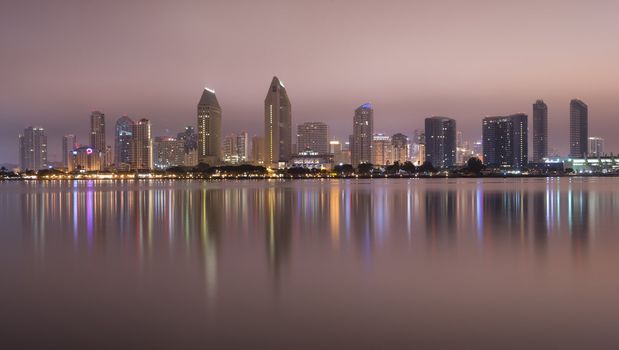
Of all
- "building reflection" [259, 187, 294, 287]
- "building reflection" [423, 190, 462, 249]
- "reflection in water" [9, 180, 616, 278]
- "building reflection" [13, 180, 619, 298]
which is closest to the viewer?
"building reflection" [259, 187, 294, 287]

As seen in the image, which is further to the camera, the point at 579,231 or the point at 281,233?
the point at 579,231

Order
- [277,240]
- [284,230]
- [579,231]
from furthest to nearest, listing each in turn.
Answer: [284,230] → [579,231] → [277,240]

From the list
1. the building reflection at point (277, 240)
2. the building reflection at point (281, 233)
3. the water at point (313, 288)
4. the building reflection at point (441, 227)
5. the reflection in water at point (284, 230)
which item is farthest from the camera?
the building reflection at point (441, 227)

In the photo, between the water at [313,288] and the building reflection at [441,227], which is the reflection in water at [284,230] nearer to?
the building reflection at [441,227]

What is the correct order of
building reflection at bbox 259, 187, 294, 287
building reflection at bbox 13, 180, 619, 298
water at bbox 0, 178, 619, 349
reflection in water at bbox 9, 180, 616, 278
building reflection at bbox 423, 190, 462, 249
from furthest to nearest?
building reflection at bbox 423, 190, 462, 249, reflection in water at bbox 9, 180, 616, 278, building reflection at bbox 13, 180, 619, 298, building reflection at bbox 259, 187, 294, 287, water at bbox 0, 178, 619, 349

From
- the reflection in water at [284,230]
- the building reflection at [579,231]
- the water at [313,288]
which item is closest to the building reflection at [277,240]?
the reflection in water at [284,230]

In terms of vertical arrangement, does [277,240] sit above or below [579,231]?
above

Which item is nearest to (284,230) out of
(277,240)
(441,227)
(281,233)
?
(281,233)

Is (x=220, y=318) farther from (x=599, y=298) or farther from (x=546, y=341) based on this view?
(x=599, y=298)

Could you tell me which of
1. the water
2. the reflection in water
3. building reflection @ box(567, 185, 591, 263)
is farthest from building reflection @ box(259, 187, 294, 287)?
building reflection @ box(567, 185, 591, 263)

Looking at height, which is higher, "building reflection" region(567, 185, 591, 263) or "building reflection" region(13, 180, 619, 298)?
"building reflection" region(13, 180, 619, 298)

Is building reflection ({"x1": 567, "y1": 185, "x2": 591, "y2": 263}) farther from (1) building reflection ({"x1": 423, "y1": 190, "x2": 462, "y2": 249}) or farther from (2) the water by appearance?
(1) building reflection ({"x1": 423, "y1": 190, "x2": 462, "y2": 249})

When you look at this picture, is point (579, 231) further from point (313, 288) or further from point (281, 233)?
point (313, 288)

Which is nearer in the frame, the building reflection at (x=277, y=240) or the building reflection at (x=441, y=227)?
the building reflection at (x=277, y=240)
